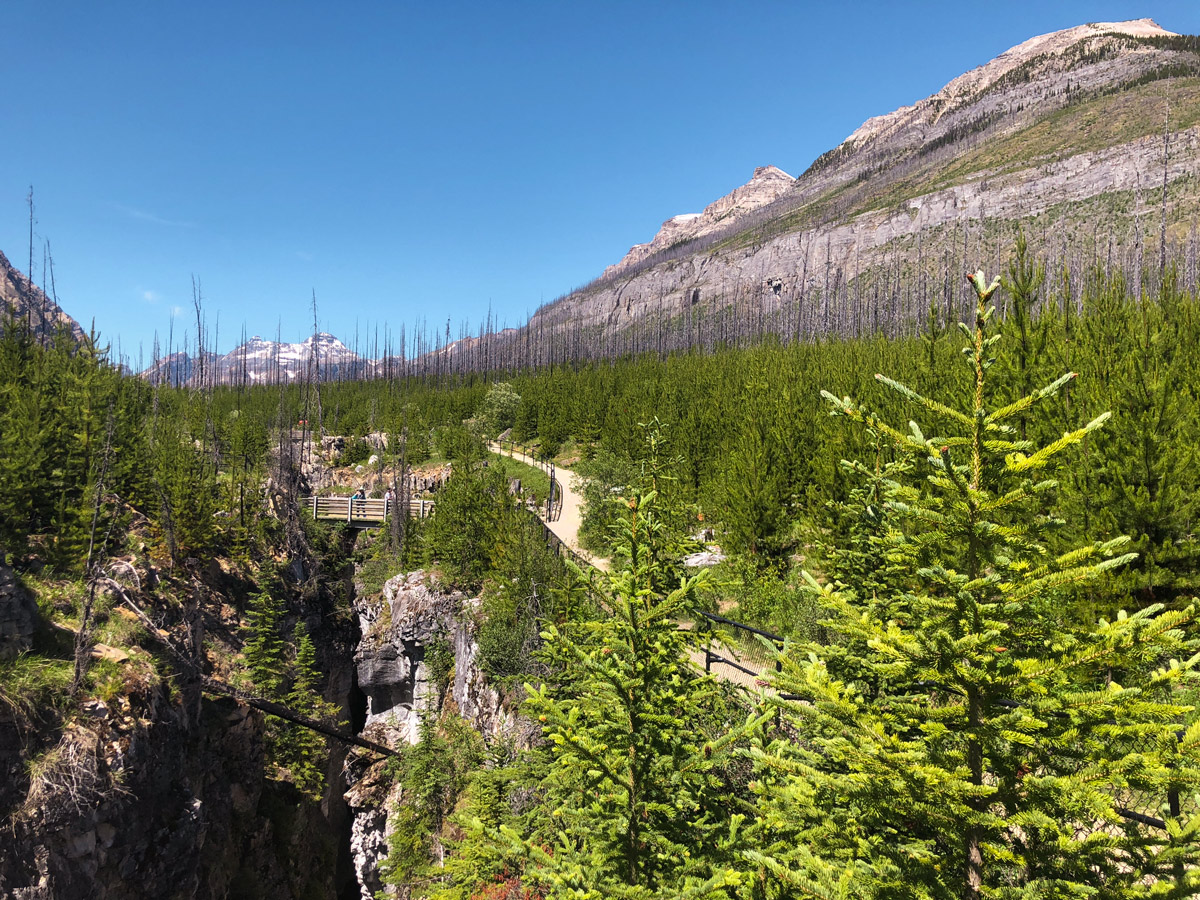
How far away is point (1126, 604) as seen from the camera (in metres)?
9.85

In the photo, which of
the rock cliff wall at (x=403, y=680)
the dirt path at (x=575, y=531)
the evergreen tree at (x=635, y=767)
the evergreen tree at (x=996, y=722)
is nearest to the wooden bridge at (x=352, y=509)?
the rock cliff wall at (x=403, y=680)

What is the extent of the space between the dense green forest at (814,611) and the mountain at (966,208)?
49.9 metres

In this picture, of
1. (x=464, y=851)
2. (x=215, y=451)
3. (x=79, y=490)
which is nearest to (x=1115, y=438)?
(x=464, y=851)

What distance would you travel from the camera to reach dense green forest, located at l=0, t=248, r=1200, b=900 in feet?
10.4

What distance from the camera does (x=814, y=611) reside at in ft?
42.8

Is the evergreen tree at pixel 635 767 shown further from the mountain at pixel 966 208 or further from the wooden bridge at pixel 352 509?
the mountain at pixel 966 208

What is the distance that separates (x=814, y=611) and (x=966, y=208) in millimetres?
131873

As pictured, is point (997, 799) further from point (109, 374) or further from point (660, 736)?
point (109, 374)

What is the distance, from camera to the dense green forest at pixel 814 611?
3156 mm

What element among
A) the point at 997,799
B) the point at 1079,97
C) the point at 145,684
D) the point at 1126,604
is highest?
the point at 1079,97

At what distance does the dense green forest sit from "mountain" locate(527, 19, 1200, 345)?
164 ft

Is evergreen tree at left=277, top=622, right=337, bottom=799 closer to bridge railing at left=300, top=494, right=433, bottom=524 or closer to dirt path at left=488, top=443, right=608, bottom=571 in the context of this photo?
dirt path at left=488, top=443, right=608, bottom=571

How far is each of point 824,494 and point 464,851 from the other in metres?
13.8

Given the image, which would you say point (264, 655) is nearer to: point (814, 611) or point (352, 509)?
point (352, 509)
